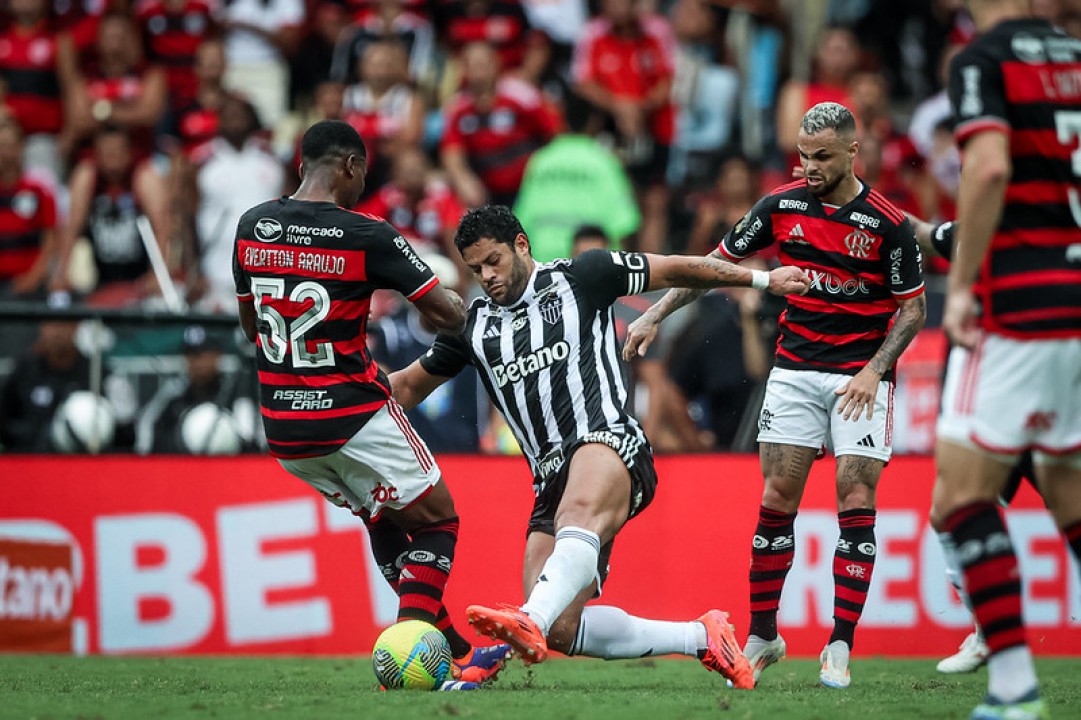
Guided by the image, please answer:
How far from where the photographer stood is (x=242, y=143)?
13.9 m

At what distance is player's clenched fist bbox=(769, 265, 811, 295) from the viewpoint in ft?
22.2

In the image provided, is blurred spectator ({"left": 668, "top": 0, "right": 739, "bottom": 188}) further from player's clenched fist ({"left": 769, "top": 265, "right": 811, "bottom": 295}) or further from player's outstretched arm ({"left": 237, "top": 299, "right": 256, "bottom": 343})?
player's outstretched arm ({"left": 237, "top": 299, "right": 256, "bottom": 343})

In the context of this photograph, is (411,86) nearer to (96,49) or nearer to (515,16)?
(515,16)

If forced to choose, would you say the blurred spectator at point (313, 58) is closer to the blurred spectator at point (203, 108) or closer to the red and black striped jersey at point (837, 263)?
the blurred spectator at point (203, 108)

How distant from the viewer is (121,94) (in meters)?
14.8

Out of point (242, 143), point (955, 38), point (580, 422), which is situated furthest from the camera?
point (955, 38)

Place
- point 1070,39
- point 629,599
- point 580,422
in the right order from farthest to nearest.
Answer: point 629,599
point 580,422
point 1070,39

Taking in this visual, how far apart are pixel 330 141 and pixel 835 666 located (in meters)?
3.58

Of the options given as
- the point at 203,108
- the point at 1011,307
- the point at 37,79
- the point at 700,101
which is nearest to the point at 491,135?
the point at 700,101

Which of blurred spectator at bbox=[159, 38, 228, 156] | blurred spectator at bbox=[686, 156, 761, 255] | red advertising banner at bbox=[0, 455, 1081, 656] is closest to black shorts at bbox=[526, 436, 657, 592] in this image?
red advertising banner at bbox=[0, 455, 1081, 656]

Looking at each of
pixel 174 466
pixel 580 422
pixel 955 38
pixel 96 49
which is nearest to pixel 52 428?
pixel 174 466

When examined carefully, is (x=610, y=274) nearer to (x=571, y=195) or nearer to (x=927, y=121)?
(x=571, y=195)

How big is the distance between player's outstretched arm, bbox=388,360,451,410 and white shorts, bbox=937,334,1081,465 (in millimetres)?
3176

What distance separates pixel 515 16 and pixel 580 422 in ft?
29.1
